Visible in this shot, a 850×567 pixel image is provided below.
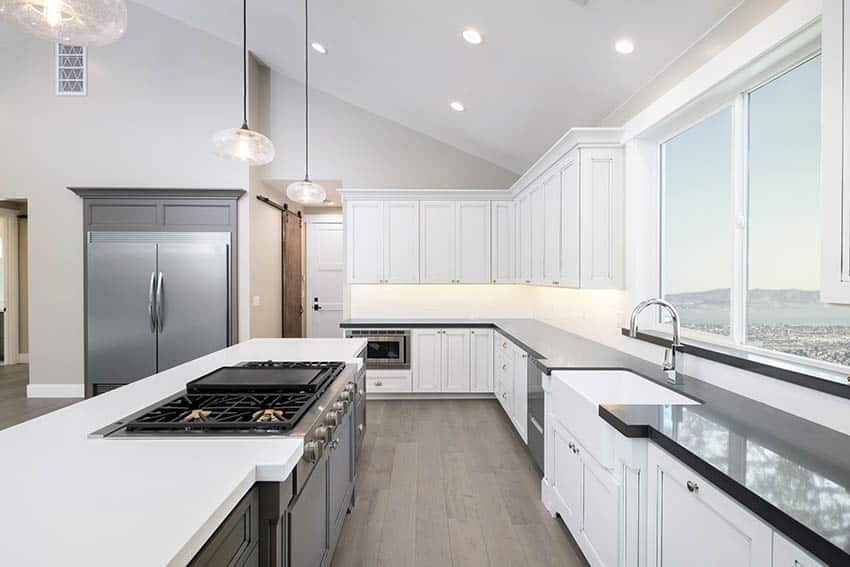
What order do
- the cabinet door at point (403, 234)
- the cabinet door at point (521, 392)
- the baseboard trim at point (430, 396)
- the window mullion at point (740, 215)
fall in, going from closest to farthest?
1. the window mullion at point (740, 215)
2. the cabinet door at point (521, 392)
3. the baseboard trim at point (430, 396)
4. the cabinet door at point (403, 234)

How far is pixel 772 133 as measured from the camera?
1951 mm

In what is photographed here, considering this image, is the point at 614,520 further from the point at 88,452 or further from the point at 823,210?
the point at 88,452

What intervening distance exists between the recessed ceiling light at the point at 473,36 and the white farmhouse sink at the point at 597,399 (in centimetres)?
237

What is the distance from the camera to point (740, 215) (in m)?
2.13

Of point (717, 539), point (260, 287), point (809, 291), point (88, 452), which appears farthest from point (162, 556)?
point (260, 287)

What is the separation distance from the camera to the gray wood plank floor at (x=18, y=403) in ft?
14.5

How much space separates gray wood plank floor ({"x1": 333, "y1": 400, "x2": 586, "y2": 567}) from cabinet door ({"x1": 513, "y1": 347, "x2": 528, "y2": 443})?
8.4 inches

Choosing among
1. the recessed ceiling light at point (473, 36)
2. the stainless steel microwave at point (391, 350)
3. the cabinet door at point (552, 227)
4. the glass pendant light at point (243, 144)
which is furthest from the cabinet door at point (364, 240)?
the glass pendant light at point (243, 144)

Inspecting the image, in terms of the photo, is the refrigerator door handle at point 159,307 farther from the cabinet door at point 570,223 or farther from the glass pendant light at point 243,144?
the cabinet door at point 570,223

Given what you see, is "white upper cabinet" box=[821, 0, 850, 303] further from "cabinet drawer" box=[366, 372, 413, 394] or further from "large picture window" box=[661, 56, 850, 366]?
"cabinet drawer" box=[366, 372, 413, 394]

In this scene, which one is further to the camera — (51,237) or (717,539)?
(51,237)

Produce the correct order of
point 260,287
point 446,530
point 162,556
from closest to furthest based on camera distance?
1. point 162,556
2. point 446,530
3. point 260,287

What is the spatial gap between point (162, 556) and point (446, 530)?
2.05 meters

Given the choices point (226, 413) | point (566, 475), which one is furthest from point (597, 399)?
point (226, 413)
